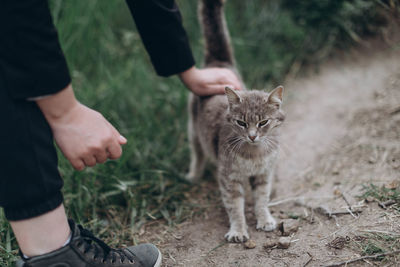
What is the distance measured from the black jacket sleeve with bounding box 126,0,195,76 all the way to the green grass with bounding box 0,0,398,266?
2.24 ft

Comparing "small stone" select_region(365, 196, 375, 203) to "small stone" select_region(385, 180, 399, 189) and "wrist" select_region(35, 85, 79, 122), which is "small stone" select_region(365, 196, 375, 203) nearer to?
"small stone" select_region(385, 180, 399, 189)

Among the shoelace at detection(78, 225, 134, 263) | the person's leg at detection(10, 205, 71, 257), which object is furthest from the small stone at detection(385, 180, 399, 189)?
the person's leg at detection(10, 205, 71, 257)

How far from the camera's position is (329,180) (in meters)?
2.19

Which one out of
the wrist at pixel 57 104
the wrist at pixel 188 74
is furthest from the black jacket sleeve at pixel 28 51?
the wrist at pixel 188 74

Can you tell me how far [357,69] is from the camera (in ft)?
10.4

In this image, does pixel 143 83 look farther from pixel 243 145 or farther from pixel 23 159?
pixel 23 159

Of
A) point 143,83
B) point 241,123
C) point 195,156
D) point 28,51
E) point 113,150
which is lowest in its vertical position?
point 195,156

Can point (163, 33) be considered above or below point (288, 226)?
above

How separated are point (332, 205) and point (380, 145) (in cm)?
61

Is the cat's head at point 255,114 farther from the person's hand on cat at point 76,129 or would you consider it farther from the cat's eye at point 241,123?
the person's hand on cat at point 76,129

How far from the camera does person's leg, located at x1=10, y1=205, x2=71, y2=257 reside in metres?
1.23

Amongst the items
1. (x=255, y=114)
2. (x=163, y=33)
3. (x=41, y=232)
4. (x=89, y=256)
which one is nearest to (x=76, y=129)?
(x=41, y=232)

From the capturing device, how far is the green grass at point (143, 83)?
2088 millimetres

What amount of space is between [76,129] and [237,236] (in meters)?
1.00
